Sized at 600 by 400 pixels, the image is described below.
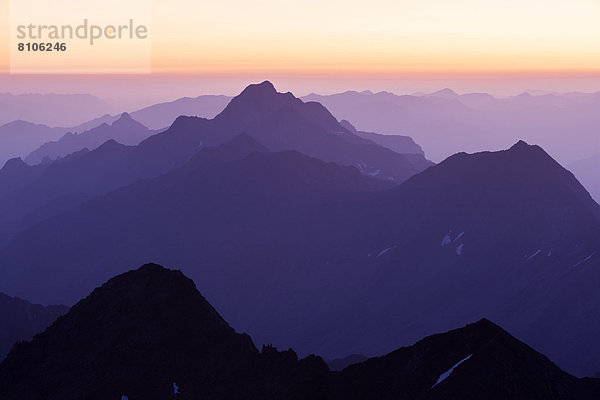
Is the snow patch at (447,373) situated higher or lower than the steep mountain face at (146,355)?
lower

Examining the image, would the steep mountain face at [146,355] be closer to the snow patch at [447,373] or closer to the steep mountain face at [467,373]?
the steep mountain face at [467,373]

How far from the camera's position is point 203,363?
9775 cm

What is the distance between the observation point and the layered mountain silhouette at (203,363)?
239ft

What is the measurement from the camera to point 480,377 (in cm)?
7062

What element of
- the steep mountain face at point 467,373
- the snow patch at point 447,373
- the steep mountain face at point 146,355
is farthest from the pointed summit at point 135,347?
the snow patch at point 447,373

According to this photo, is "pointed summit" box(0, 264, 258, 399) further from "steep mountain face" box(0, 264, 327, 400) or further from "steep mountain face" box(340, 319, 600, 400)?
"steep mountain face" box(340, 319, 600, 400)

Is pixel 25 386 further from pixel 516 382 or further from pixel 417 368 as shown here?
pixel 516 382

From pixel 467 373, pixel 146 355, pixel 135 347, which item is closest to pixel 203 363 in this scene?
pixel 146 355

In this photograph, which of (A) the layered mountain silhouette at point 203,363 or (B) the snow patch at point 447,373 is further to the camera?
(B) the snow patch at point 447,373

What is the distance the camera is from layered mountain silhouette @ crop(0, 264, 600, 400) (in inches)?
2872

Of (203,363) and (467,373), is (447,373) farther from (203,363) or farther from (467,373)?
(203,363)

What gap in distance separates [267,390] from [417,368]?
1984 cm

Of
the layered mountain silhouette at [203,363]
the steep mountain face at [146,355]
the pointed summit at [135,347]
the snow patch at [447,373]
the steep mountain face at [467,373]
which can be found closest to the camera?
the steep mountain face at [467,373]

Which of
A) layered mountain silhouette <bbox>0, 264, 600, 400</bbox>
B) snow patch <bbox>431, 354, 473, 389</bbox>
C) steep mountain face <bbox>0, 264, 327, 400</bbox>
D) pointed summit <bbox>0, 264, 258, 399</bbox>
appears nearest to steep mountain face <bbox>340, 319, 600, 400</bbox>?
snow patch <bbox>431, 354, 473, 389</bbox>
